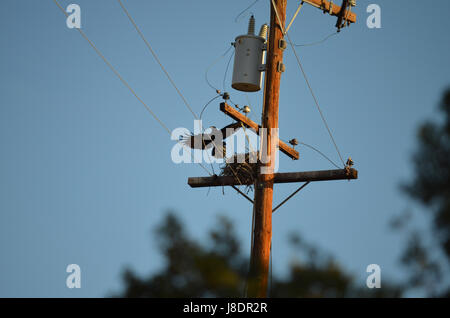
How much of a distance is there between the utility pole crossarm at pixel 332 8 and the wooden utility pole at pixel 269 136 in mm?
1025

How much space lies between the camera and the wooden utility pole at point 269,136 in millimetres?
8320

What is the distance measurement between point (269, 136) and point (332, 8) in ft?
10.9

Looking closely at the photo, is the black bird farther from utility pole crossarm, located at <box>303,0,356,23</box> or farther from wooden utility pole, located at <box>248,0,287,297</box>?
utility pole crossarm, located at <box>303,0,356,23</box>

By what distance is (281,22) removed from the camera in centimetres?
948

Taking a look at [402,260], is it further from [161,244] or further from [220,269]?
[161,244]

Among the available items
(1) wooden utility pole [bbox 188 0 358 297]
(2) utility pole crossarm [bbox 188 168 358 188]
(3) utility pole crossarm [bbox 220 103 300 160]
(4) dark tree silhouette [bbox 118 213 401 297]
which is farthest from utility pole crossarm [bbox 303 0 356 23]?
(4) dark tree silhouette [bbox 118 213 401 297]

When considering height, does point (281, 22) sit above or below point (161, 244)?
above

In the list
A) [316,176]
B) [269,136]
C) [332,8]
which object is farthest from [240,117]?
[332,8]

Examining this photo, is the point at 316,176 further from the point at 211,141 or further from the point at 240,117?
the point at 211,141

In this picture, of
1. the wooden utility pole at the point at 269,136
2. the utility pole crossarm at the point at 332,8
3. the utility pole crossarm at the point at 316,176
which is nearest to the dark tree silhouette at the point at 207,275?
the wooden utility pole at the point at 269,136

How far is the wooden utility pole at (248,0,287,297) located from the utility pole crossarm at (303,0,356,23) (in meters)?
1.03

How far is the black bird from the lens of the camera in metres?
9.98
